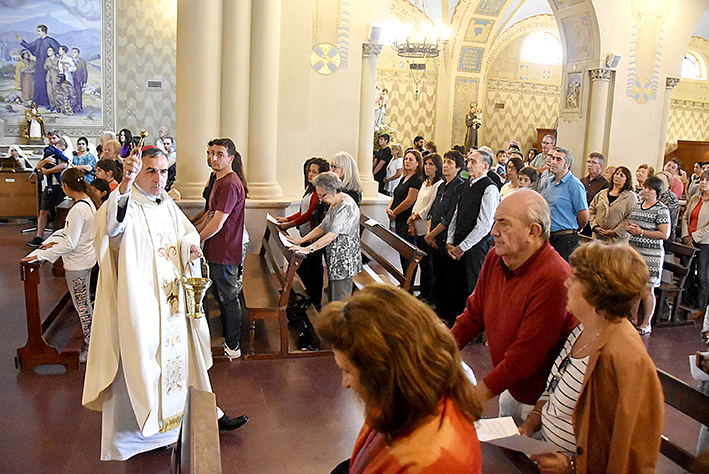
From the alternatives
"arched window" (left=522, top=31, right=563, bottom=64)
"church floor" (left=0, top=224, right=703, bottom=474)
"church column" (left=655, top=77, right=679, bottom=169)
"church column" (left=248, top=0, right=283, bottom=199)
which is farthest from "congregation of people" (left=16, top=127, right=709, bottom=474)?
"arched window" (left=522, top=31, right=563, bottom=64)

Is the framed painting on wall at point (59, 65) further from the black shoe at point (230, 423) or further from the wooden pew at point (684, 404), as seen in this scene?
the wooden pew at point (684, 404)

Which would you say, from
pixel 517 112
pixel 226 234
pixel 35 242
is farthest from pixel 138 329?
pixel 517 112

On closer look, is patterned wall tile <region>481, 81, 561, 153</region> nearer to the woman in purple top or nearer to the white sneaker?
the woman in purple top

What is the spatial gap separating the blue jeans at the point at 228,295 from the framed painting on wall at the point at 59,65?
35.3ft

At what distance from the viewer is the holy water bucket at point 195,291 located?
10.9ft

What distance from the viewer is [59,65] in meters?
13.6

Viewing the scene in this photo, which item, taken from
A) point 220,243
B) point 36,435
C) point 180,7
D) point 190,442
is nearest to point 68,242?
point 220,243

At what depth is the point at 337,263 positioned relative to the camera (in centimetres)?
521

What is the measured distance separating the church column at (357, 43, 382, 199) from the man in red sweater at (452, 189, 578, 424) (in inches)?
243

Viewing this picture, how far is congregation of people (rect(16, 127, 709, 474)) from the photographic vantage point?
1361mm

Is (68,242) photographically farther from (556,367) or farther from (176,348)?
(556,367)

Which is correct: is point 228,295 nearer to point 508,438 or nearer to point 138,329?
point 138,329

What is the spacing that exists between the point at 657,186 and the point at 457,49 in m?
12.8

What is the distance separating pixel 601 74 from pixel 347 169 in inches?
294
